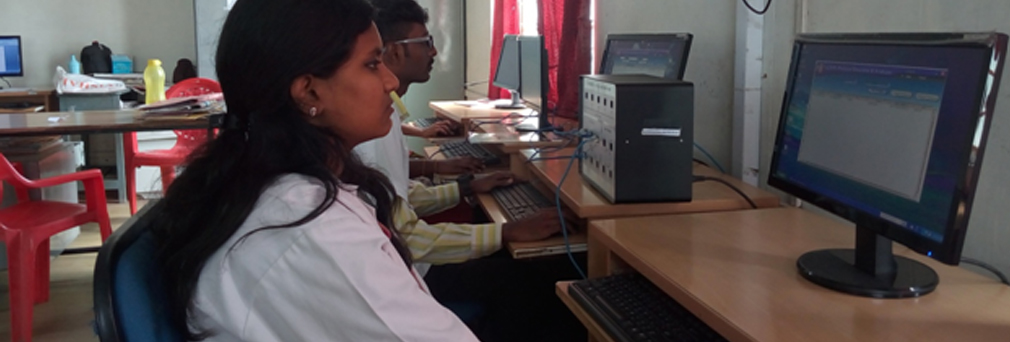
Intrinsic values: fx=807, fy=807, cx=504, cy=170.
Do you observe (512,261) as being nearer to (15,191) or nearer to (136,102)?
(15,191)

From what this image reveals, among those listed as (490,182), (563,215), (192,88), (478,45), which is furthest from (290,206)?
(478,45)

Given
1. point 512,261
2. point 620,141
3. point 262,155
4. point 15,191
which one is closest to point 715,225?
point 620,141

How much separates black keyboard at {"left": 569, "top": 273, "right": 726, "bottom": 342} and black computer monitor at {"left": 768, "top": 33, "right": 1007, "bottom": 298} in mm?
193

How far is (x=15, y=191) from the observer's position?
305 centimetres

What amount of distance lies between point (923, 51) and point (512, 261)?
117 cm

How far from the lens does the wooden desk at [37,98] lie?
5137 mm

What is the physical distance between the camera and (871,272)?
115cm

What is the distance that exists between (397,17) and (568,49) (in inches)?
52.3

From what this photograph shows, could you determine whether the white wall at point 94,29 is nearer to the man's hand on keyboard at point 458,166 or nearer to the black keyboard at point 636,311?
the man's hand on keyboard at point 458,166

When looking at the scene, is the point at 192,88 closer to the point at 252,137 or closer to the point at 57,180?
the point at 57,180

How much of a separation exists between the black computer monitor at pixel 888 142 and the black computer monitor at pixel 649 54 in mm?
833

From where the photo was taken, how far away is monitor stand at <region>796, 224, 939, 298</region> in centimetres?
110

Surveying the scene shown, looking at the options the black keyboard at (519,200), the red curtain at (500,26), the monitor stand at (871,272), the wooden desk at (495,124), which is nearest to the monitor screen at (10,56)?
the wooden desk at (495,124)

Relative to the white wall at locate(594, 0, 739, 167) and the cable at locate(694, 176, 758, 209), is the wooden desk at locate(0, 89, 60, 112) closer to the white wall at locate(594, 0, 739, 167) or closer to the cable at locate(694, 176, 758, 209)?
the white wall at locate(594, 0, 739, 167)
